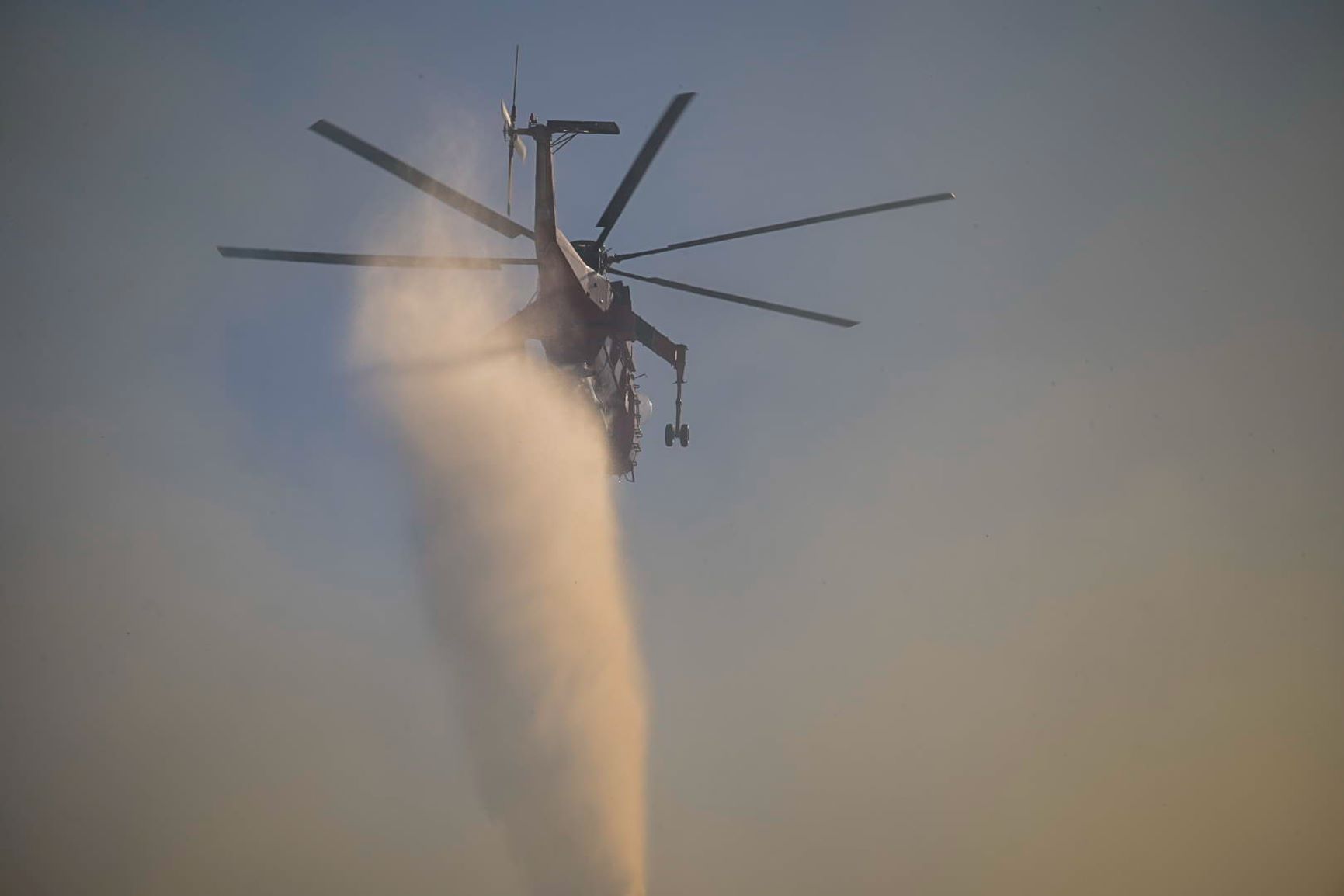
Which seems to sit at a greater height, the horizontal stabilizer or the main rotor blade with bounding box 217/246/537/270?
the horizontal stabilizer

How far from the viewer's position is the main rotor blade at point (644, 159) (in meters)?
17.4

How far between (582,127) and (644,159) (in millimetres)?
3302

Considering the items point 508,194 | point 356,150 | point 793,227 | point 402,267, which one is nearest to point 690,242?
point 793,227

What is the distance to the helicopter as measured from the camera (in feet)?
60.3

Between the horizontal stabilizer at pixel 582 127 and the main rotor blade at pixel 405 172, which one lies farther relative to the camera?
the horizontal stabilizer at pixel 582 127

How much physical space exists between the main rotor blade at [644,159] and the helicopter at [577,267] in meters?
0.02

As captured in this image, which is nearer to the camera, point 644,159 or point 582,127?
point 644,159

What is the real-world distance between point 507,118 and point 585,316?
13.3 feet

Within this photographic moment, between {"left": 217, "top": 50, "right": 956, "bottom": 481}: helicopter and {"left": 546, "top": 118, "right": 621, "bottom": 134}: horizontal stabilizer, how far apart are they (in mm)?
18

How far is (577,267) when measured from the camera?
2223cm

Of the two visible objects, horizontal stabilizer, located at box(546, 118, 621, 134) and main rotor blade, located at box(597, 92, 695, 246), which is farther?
horizontal stabilizer, located at box(546, 118, 621, 134)

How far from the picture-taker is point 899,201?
20219mm

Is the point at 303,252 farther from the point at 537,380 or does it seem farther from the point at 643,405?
the point at 643,405

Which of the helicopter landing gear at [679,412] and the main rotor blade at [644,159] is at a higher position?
the main rotor blade at [644,159]
